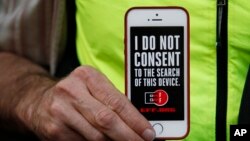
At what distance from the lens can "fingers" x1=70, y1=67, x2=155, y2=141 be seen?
875 mm

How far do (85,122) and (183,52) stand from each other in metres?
0.16

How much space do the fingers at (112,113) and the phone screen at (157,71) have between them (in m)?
0.04

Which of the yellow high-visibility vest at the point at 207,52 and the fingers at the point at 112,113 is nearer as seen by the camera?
the fingers at the point at 112,113

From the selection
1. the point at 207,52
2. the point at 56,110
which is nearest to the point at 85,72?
the point at 56,110

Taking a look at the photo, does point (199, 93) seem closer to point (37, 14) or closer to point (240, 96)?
point (240, 96)

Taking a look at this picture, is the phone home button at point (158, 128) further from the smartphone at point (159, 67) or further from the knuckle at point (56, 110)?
the knuckle at point (56, 110)

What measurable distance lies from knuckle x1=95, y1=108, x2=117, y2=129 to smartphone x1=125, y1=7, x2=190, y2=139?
5 centimetres

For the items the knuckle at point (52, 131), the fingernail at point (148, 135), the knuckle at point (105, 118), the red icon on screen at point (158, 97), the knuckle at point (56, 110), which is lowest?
the knuckle at point (52, 131)

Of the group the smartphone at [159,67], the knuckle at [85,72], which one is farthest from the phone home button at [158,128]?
the knuckle at [85,72]

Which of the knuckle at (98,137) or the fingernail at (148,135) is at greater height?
the fingernail at (148,135)

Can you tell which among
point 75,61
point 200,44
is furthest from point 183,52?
point 75,61

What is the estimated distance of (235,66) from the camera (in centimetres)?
99

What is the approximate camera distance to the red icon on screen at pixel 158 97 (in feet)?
3.00

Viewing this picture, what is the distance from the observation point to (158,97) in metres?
0.91
